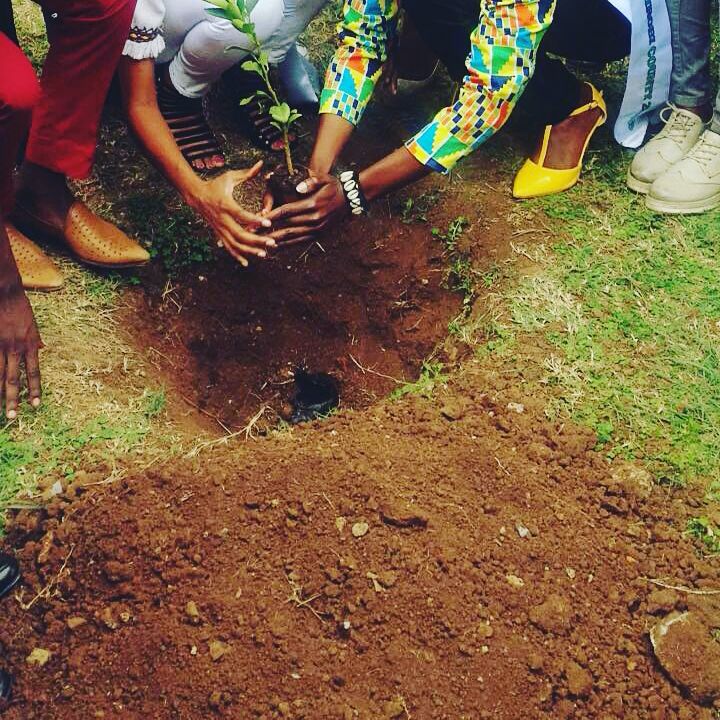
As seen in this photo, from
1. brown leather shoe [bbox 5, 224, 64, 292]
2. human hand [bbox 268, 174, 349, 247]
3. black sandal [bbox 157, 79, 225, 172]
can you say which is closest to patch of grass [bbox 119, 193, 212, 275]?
black sandal [bbox 157, 79, 225, 172]

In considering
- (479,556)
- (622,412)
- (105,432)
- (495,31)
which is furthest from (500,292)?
(105,432)

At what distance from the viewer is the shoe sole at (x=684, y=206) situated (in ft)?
9.09

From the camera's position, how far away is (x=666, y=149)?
Result: 2836mm

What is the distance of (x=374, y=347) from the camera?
2812 millimetres

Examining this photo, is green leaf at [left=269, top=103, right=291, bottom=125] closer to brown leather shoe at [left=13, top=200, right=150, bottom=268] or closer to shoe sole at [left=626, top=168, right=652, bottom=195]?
brown leather shoe at [left=13, top=200, right=150, bottom=268]

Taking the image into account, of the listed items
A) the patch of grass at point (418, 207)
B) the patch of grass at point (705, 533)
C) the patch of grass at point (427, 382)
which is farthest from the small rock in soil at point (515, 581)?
the patch of grass at point (418, 207)

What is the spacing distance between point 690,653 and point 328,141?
5.71 feet

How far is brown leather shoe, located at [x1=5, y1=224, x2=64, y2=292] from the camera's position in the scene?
2496 millimetres

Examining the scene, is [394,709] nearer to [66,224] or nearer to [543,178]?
[66,224]

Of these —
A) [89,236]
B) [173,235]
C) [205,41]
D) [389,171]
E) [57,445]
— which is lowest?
[57,445]

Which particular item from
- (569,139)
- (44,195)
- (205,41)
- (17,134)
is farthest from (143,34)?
(569,139)

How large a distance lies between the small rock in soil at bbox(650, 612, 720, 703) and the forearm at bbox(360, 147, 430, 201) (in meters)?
1.43

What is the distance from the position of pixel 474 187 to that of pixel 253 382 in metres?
1.12

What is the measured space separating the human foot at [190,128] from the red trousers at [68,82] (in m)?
0.55
